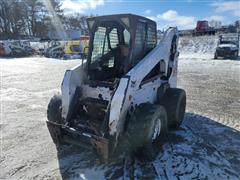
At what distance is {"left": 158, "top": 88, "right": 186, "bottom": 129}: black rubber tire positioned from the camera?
17.5 feet

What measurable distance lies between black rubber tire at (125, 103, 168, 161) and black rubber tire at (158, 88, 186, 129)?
1.04 m

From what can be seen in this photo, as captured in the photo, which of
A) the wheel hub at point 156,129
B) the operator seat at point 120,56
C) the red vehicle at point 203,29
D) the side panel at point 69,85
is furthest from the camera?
the red vehicle at point 203,29

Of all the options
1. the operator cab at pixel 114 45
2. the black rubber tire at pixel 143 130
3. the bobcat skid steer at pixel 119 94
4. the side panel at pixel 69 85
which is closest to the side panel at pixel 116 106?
the bobcat skid steer at pixel 119 94

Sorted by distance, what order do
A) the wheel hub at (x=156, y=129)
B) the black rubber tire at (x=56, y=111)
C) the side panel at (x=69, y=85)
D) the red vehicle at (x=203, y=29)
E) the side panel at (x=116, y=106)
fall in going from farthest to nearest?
the red vehicle at (x=203, y=29) → the black rubber tire at (x=56, y=111) → the side panel at (x=69, y=85) → the wheel hub at (x=156, y=129) → the side panel at (x=116, y=106)

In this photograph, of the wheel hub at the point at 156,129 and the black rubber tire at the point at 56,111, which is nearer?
the wheel hub at the point at 156,129

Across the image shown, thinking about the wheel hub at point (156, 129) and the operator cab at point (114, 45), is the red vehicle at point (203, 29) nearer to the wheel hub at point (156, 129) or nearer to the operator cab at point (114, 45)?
the operator cab at point (114, 45)

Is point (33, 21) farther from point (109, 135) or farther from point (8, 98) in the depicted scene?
point (109, 135)

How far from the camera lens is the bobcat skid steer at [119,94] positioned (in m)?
4.02

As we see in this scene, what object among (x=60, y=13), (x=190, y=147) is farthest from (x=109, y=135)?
(x=60, y=13)

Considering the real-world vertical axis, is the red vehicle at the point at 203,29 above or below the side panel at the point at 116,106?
above

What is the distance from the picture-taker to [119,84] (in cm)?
405

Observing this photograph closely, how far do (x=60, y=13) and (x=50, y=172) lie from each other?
64013 millimetres

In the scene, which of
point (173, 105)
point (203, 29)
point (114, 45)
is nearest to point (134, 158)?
point (173, 105)

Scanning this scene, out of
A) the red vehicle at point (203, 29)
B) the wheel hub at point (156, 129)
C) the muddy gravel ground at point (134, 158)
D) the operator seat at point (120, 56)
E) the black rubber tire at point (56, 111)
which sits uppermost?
the red vehicle at point (203, 29)
